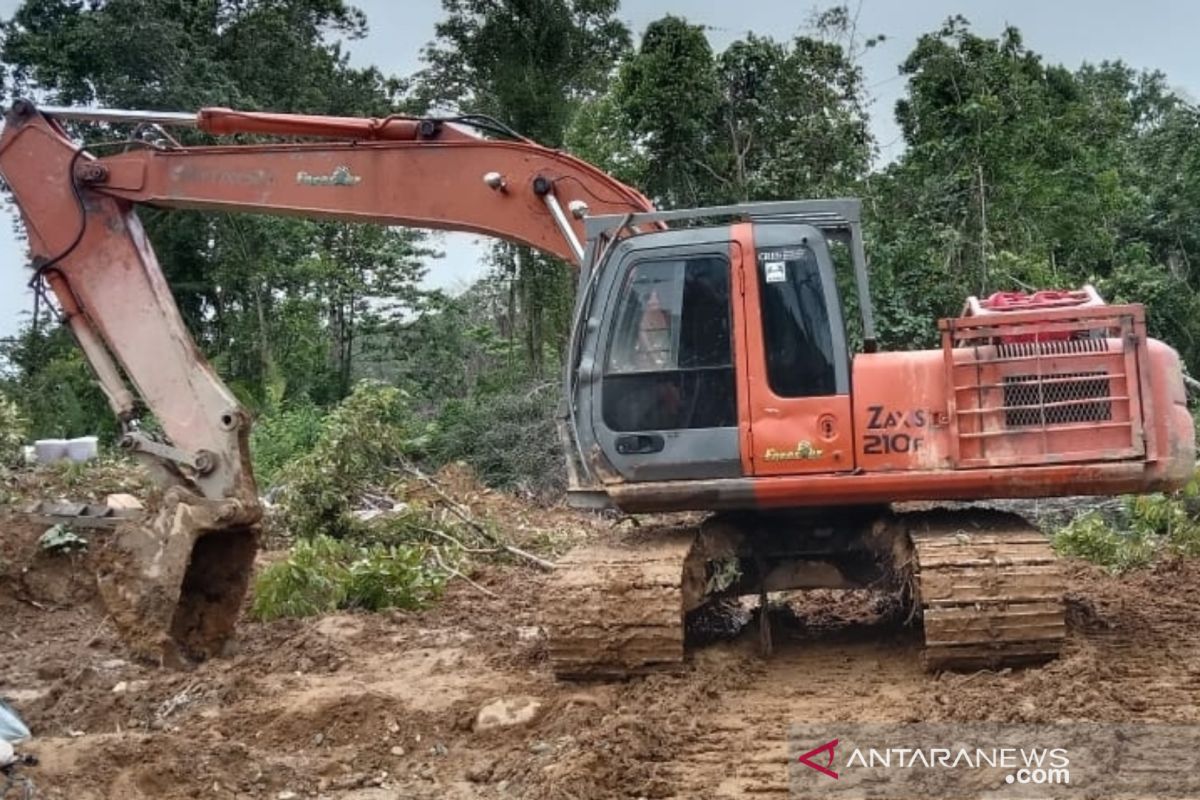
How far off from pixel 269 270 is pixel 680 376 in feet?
62.7

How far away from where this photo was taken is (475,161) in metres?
7.75

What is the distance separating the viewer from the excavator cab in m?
6.80

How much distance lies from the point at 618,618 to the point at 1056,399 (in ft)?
7.92

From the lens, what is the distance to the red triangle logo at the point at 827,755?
16.9 ft

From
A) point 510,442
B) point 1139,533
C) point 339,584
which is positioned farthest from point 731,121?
A: point 339,584

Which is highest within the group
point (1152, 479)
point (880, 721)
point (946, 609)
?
point (1152, 479)

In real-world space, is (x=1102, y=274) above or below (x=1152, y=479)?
above

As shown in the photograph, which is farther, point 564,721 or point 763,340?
point 763,340

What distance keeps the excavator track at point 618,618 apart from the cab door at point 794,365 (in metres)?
0.75

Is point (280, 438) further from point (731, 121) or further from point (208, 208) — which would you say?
point (208, 208)

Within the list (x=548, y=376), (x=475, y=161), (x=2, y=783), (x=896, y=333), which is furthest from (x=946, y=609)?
(x=548, y=376)

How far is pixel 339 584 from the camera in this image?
31.4ft

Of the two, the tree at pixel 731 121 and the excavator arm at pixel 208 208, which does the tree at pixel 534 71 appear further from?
the excavator arm at pixel 208 208

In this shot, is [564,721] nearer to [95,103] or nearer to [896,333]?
[896,333]
